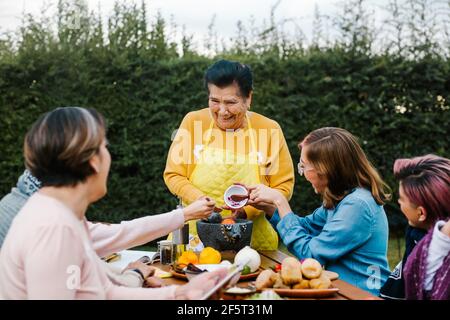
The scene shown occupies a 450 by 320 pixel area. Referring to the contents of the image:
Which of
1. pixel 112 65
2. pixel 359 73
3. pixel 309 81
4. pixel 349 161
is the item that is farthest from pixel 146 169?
pixel 349 161

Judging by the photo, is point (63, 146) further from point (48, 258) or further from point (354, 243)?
point (354, 243)

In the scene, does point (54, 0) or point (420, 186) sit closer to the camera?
point (420, 186)

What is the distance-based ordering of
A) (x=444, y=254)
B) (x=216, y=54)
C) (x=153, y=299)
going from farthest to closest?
(x=216, y=54), (x=444, y=254), (x=153, y=299)

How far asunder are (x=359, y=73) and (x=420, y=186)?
5.65m

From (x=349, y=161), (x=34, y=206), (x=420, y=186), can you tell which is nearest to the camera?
(x=34, y=206)

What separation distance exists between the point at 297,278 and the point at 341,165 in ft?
3.10

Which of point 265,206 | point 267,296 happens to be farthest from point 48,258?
point 265,206

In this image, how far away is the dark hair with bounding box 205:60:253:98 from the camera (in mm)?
3949

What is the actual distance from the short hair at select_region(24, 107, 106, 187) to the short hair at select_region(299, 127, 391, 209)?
1648 millimetres

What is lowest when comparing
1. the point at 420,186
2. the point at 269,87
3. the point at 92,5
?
the point at 420,186

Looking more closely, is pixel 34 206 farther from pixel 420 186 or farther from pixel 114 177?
pixel 114 177

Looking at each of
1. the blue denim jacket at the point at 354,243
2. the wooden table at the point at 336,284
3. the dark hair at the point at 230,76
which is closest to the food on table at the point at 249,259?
the wooden table at the point at 336,284

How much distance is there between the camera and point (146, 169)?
26.0ft

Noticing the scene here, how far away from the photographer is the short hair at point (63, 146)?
6.48 feet
